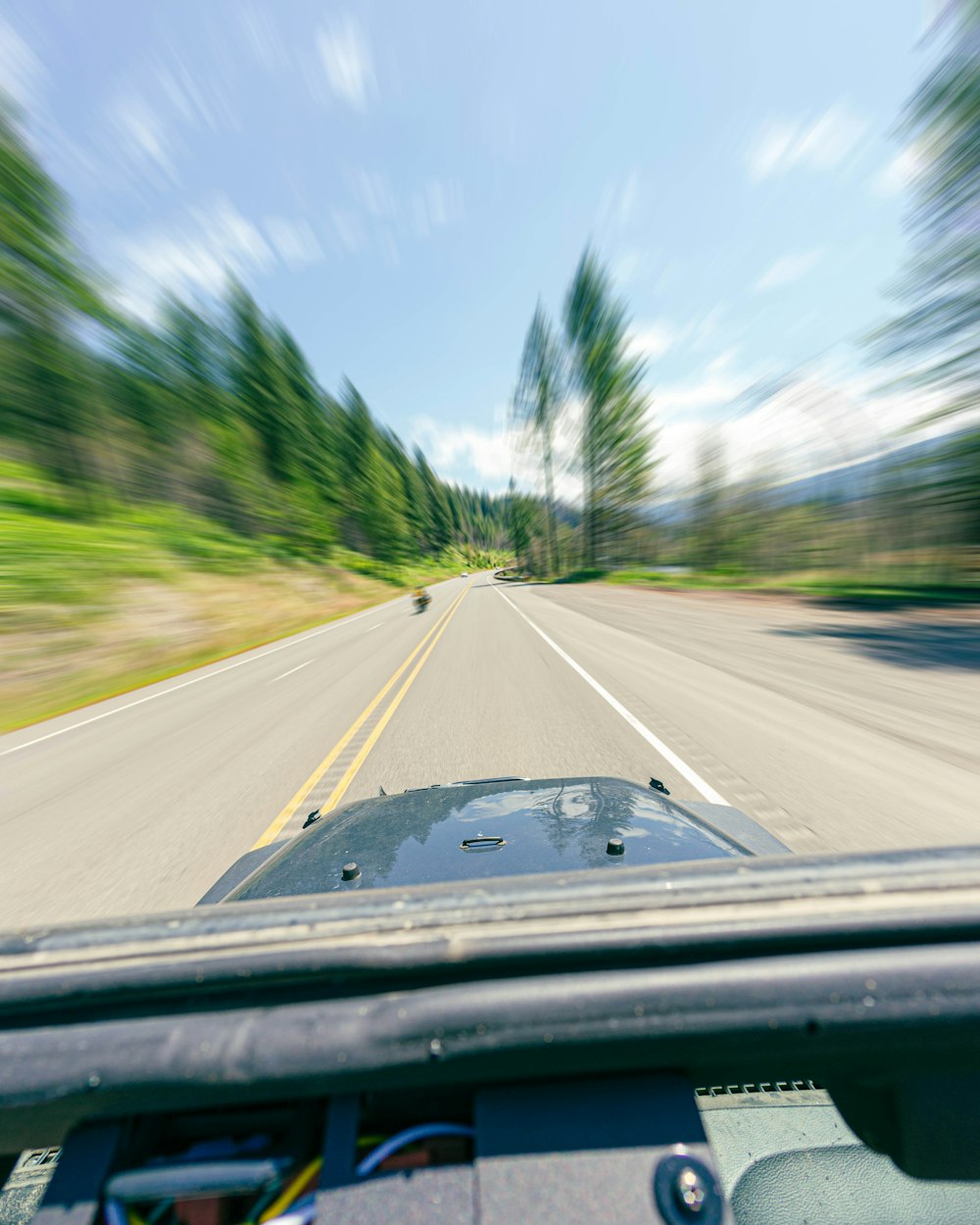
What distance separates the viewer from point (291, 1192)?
102cm

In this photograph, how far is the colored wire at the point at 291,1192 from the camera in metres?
0.99

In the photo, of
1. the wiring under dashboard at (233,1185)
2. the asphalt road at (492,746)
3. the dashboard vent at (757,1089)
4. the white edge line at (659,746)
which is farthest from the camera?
the white edge line at (659,746)

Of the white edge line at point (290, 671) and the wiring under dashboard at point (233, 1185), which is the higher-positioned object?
the wiring under dashboard at point (233, 1185)

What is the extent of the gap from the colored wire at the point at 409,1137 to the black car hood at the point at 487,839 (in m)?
0.68

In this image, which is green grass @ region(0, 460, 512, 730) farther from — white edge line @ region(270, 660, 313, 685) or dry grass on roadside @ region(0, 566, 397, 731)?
white edge line @ region(270, 660, 313, 685)

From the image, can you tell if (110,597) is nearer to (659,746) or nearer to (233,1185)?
(659,746)

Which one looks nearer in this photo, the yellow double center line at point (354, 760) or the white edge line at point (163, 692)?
the yellow double center line at point (354, 760)

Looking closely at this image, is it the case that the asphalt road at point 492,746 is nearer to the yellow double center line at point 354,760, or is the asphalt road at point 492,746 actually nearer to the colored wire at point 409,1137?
the yellow double center line at point 354,760

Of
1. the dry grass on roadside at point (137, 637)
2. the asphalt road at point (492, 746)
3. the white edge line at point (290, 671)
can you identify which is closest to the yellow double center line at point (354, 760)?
the asphalt road at point (492, 746)

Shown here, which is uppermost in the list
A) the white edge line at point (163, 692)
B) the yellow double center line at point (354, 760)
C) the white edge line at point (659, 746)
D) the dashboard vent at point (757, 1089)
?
the dashboard vent at point (757, 1089)

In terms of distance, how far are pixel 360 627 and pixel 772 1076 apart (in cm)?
1825

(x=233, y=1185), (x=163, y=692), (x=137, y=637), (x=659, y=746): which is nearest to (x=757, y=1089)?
(x=233, y=1185)

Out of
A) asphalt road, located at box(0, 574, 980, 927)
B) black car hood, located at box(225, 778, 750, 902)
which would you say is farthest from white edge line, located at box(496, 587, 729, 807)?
black car hood, located at box(225, 778, 750, 902)

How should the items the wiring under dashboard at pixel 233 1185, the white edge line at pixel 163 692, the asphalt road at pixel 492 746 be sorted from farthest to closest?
the white edge line at pixel 163 692
the asphalt road at pixel 492 746
the wiring under dashboard at pixel 233 1185
